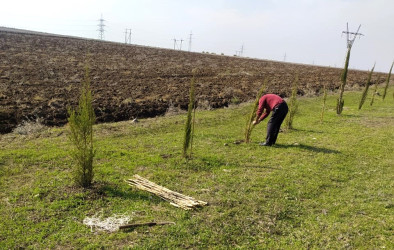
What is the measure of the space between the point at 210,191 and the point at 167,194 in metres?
0.88

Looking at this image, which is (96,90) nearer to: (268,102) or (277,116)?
(268,102)

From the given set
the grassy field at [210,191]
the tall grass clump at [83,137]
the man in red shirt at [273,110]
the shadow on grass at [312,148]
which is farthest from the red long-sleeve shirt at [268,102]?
the tall grass clump at [83,137]

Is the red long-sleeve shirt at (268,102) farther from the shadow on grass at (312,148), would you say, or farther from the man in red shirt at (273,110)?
the shadow on grass at (312,148)

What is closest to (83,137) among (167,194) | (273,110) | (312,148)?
(167,194)

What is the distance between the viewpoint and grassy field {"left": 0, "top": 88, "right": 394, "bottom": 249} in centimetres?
432

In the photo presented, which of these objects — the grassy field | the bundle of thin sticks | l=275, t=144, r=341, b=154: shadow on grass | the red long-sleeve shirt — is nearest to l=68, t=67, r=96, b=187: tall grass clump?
the grassy field

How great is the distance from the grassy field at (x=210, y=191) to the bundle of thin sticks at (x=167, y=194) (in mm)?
115

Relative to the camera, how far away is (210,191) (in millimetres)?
5723

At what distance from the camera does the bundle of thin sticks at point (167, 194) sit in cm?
509

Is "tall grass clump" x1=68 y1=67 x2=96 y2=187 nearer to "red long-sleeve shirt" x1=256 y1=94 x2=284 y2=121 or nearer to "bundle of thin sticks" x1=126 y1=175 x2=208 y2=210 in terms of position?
"bundle of thin sticks" x1=126 y1=175 x2=208 y2=210

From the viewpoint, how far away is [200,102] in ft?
49.5

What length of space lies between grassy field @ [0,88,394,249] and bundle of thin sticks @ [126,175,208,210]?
0.38ft

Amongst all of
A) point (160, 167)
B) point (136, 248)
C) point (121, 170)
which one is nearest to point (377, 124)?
point (160, 167)

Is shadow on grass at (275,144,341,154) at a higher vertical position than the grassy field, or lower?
higher
